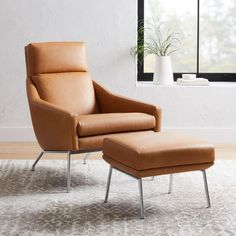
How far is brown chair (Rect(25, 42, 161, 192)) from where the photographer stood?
4.35 m

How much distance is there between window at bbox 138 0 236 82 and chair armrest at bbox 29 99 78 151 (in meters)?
2.02

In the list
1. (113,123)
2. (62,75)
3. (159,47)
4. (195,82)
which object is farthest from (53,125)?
Answer: (159,47)

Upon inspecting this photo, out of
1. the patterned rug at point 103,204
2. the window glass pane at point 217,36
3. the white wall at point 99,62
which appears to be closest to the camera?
the patterned rug at point 103,204

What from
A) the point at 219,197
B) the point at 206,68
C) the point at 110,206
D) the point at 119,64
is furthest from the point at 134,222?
the point at 206,68

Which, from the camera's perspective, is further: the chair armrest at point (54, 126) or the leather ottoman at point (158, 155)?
the chair armrest at point (54, 126)

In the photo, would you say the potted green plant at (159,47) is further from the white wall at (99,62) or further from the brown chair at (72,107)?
the brown chair at (72,107)

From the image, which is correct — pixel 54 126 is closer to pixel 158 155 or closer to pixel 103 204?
pixel 103 204

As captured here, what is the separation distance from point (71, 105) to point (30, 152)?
85 centimetres

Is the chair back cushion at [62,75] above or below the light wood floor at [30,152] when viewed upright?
above

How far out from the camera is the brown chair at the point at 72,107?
4352 millimetres

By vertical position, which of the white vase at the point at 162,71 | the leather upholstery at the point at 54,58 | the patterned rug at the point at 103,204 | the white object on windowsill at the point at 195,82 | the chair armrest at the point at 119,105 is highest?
the leather upholstery at the point at 54,58

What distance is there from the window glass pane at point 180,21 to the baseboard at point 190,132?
746 millimetres

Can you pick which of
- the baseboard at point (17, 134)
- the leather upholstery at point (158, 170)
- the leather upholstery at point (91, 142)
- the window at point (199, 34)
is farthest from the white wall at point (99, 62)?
the leather upholstery at point (158, 170)

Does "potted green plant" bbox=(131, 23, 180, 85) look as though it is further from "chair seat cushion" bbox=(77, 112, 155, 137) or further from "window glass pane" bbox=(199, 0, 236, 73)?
"chair seat cushion" bbox=(77, 112, 155, 137)
